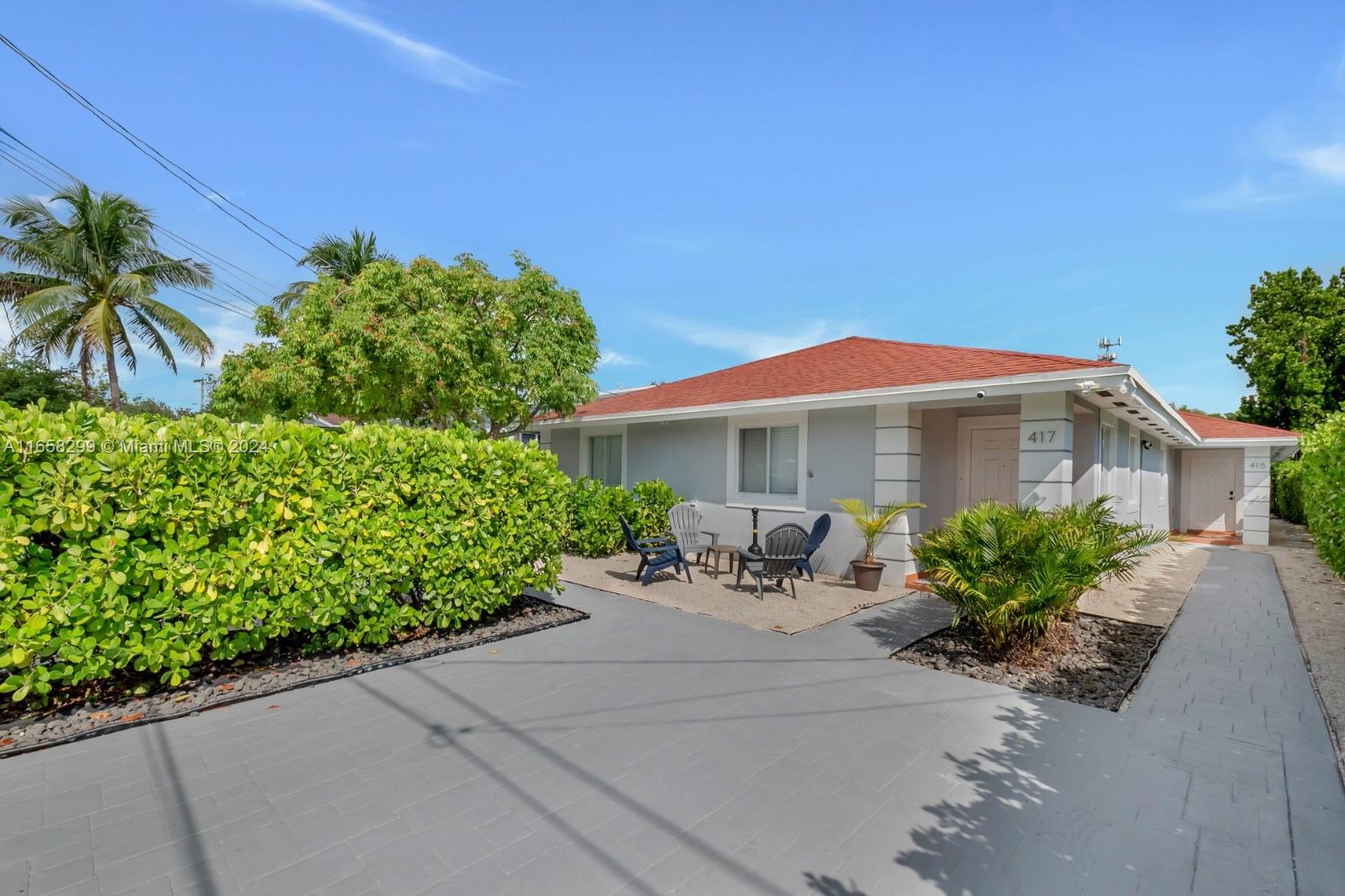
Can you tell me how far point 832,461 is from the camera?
9.96 m

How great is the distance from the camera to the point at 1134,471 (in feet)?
→ 41.8

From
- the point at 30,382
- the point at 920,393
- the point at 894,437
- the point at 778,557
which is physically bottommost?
the point at 778,557

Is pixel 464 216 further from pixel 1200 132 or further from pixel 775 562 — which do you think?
pixel 1200 132

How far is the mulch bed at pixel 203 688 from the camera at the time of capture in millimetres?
3918

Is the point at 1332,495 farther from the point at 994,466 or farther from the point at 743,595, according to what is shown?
the point at 743,595

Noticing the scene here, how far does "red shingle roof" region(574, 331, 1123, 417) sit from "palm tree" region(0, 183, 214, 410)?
16.7 metres

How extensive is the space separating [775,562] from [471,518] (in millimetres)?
4147

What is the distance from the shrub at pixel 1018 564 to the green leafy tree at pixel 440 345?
387 inches

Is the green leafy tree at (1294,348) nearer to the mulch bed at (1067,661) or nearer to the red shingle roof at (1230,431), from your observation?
the red shingle roof at (1230,431)

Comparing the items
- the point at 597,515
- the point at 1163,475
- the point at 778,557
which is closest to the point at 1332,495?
the point at 778,557

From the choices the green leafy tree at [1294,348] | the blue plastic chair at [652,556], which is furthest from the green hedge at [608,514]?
the green leafy tree at [1294,348]

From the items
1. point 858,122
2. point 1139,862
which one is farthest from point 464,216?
point 1139,862

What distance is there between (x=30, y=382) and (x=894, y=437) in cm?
3617

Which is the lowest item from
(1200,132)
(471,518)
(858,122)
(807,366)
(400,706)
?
(400,706)
